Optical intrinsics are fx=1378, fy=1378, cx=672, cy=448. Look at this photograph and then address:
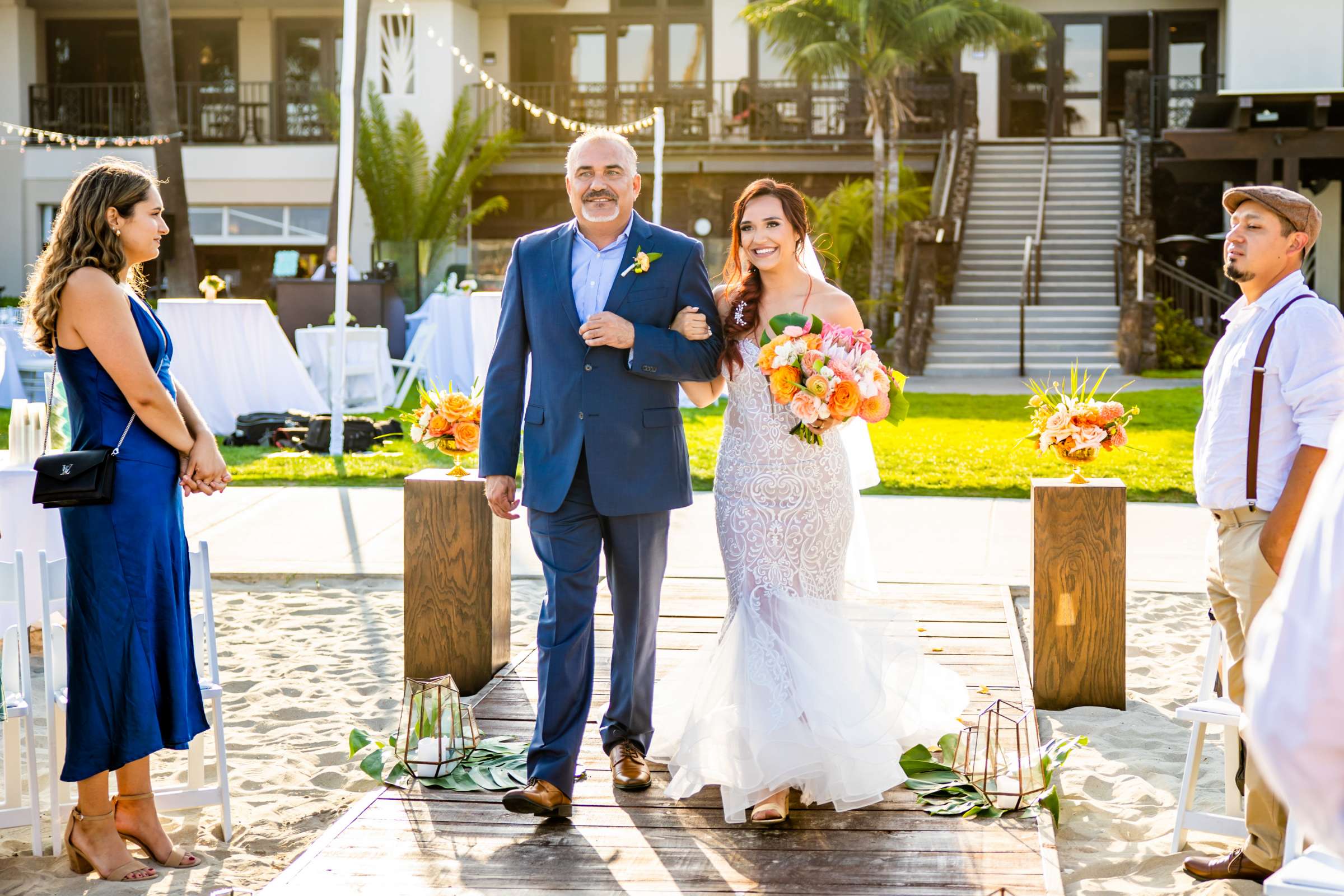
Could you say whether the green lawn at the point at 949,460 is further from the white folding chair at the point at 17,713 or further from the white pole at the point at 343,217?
the white folding chair at the point at 17,713

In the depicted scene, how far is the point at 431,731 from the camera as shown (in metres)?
4.22

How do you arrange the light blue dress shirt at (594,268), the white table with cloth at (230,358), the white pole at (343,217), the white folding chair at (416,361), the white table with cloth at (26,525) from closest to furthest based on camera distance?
the light blue dress shirt at (594,268)
the white table with cloth at (26,525)
the white pole at (343,217)
the white table with cloth at (230,358)
the white folding chair at (416,361)

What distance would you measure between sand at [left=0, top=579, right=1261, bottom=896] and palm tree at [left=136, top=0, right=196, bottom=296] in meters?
12.6

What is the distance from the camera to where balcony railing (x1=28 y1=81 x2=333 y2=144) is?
2530 centimetres

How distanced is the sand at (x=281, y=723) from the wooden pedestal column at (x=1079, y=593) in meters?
2.42

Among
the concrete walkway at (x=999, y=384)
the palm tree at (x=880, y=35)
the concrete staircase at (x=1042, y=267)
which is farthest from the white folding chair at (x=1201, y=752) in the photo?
the palm tree at (x=880, y=35)

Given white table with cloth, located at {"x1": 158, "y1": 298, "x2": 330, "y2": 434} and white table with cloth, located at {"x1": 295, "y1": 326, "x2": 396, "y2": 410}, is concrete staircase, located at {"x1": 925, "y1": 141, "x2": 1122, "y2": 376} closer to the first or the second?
white table with cloth, located at {"x1": 295, "y1": 326, "x2": 396, "y2": 410}

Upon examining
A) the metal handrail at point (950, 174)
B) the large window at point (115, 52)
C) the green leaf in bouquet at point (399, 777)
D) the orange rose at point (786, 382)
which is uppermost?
the large window at point (115, 52)

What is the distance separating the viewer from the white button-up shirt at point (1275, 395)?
3.46 meters

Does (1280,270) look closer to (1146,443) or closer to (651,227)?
(651,227)

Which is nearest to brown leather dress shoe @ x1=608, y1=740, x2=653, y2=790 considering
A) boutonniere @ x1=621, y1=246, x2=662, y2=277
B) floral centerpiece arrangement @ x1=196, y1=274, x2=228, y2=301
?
boutonniere @ x1=621, y1=246, x2=662, y2=277

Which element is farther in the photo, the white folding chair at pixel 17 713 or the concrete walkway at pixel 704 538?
the concrete walkway at pixel 704 538

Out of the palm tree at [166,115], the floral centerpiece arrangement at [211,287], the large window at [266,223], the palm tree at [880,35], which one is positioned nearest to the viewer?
the floral centerpiece arrangement at [211,287]

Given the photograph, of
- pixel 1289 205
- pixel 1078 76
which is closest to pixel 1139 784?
pixel 1289 205
